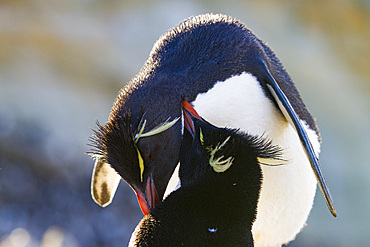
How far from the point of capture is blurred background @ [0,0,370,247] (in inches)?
116

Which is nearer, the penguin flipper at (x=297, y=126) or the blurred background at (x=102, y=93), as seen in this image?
the penguin flipper at (x=297, y=126)

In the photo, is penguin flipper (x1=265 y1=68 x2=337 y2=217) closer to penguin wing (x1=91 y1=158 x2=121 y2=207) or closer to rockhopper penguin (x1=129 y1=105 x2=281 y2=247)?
rockhopper penguin (x1=129 y1=105 x2=281 y2=247)

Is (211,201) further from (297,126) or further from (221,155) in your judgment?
(297,126)

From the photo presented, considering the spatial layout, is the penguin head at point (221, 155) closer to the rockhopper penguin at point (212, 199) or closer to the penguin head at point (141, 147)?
the rockhopper penguin at point (212, 199)

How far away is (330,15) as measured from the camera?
13.5ft

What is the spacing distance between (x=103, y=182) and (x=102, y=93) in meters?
1.57

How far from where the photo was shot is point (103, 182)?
1.83 meters

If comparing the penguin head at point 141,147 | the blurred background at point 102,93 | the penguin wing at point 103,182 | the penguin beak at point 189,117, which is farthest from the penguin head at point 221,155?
the blurred background at point 102,93

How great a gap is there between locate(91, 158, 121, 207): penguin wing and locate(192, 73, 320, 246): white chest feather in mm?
609

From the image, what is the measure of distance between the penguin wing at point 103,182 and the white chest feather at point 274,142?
61cm

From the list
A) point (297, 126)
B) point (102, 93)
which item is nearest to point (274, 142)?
point (297, 126)

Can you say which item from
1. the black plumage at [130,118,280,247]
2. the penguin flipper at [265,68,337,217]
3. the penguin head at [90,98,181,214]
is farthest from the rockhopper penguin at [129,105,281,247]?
the penguin flipper at [265,68,337,217]

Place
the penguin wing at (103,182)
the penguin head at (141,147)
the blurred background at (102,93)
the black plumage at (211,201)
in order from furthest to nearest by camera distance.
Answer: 1. the blurred background at (102,93)
2. the penguin wing at (103,182)
3. the penguin head at (141,147)
4. the black plumage at (211,201)

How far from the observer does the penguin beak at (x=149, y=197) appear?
1.24 m
